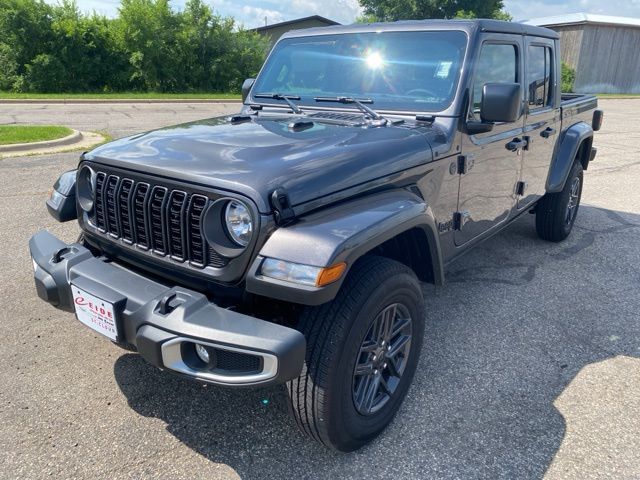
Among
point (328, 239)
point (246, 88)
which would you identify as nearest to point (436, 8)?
point (246, 88)

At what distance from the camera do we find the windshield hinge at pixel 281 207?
2029 millimetres

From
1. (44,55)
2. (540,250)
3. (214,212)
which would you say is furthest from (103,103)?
(214,212)

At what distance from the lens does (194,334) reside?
1.90 m

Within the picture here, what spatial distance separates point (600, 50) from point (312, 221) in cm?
3278

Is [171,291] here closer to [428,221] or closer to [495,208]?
[428,221]

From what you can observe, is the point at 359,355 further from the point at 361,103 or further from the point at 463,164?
the point at 361,103

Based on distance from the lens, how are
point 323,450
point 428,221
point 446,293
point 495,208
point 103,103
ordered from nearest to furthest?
point 323,450, point 428,221, point 495,208, point 446,293, point 103,103

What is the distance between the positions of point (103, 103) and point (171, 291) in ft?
57.5

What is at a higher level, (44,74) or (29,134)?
(44,74)

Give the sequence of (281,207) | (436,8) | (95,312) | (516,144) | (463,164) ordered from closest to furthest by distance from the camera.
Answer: (281,207) < (95,312) < (463,164) < (516,144) < (436,8)

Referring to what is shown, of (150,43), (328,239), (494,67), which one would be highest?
(150,43)

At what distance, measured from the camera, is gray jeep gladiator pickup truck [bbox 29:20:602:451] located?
1984mm

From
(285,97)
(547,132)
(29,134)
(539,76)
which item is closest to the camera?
(285,97)

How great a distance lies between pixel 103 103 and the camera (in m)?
17.5
